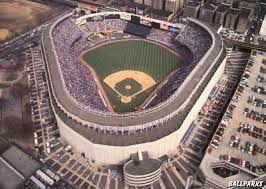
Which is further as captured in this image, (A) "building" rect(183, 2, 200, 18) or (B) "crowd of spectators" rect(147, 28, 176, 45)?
(A) "building" rect(183, 2, 200, 18)

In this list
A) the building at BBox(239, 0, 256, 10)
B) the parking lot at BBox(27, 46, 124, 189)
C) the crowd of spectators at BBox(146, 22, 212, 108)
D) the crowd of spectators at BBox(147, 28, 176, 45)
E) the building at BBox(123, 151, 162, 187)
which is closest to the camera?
the building at BBox(123, 151, 162, 187)

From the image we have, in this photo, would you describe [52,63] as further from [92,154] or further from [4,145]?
[92,154]

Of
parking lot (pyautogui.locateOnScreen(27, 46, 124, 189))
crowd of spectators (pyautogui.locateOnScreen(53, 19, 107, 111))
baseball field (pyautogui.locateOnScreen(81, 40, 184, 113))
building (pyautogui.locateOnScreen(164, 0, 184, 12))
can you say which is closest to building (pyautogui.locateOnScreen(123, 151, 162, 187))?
parking lot (pyautogui.locateOnScreen(27, 46, 124, 189))

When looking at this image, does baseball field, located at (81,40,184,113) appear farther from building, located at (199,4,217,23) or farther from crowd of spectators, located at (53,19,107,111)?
building, located at (199,4,217,23)

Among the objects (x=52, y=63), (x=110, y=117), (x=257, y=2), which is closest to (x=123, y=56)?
(x=52, y=63)

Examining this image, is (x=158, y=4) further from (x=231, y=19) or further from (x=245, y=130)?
(x=245, y=130)
